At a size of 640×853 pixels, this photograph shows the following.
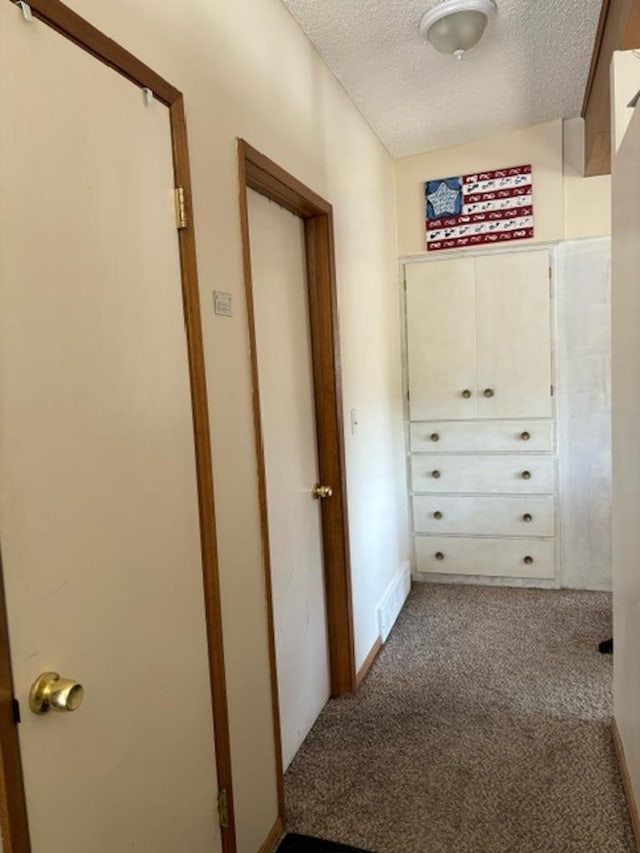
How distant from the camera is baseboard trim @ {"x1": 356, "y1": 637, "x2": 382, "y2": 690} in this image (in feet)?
8.38

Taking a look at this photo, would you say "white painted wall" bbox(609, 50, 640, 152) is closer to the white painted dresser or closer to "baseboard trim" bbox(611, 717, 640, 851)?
the white painted dresser

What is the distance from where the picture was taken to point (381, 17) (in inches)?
80.5

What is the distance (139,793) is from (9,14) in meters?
1.43

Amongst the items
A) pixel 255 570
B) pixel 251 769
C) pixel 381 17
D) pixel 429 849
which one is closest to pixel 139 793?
pixel 251 769

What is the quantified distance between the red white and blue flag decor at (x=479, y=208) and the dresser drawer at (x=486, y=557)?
183 centimetres

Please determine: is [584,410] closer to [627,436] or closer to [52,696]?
[627,436]

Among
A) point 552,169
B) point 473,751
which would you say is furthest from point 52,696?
point 552,169

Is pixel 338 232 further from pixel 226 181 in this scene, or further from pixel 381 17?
pixel 226 181

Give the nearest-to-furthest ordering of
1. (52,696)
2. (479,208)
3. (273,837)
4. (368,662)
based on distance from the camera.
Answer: (52,696), (273,837), (368,662), (479,208)

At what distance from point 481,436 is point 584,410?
61cm

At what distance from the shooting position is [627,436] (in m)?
1.69

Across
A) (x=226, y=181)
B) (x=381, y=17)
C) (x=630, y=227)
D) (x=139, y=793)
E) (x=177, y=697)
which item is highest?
(x=381, y=17)

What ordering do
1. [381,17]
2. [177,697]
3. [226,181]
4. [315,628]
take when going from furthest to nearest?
1. [315,628]
2. [381,17]
3. [226,181]
4. [177,697]

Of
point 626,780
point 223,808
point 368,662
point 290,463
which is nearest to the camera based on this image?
point 223,808
